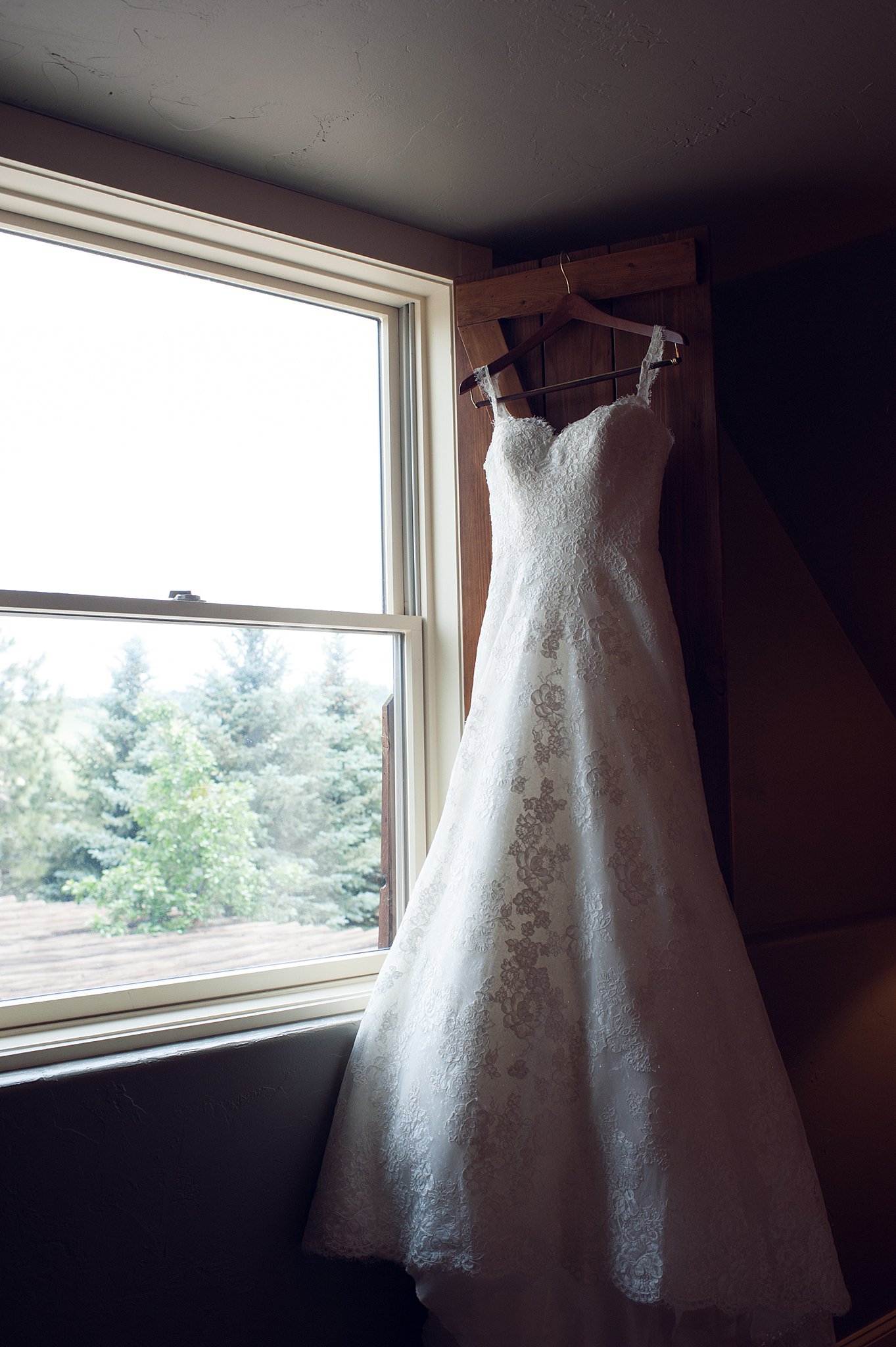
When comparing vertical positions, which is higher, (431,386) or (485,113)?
(485,113)

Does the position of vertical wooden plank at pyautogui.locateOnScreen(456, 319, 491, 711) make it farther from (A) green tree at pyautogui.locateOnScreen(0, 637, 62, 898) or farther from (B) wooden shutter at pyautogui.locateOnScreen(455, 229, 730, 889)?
(A) green tree at pyautogui.locateOnScreen(0, 637, 62, 898)

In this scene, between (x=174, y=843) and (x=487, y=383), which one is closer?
(x=174, y=843)

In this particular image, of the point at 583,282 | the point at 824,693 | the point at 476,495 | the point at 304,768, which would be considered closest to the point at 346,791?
the point at 304,768

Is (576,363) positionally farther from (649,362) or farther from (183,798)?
(183,798)

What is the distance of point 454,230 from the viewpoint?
1898 mm

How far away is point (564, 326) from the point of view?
1.80m

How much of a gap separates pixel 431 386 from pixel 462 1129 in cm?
144

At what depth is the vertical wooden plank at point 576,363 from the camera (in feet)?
5.79

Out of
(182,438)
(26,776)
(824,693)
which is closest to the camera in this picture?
(26,776)

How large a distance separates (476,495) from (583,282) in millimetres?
460

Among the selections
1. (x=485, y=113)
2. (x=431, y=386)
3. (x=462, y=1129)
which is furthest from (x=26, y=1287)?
(x=485, y=113)

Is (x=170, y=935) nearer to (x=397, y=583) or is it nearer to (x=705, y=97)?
(x=397, y=583)

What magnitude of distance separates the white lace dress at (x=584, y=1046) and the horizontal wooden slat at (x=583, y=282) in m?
0.40

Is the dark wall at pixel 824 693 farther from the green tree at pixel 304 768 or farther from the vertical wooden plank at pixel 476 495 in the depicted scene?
the green tree at pixel 304 768
